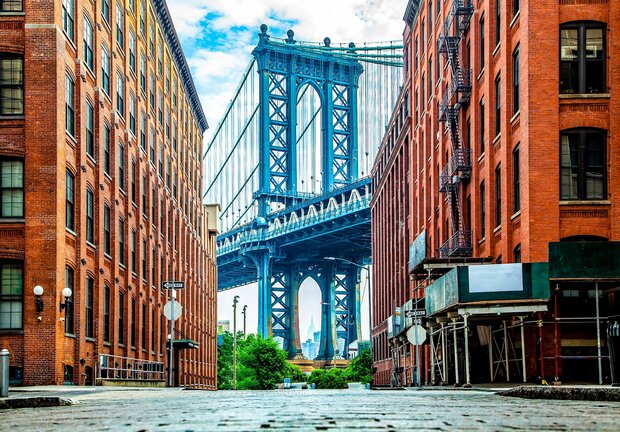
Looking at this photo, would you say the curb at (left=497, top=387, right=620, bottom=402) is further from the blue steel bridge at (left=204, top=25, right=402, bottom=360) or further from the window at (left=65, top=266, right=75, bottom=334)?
the blue steel bridge at (left=204, top=25, right=402, bottom=360)

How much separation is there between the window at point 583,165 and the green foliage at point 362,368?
269ft

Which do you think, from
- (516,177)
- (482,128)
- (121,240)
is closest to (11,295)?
(121,240)

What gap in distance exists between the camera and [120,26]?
48.2m

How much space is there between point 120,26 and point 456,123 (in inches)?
632

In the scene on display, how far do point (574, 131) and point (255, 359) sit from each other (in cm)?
8087

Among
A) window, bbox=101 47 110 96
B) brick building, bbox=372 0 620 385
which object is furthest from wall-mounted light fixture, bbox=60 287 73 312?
window, bbox=101 47 110 96

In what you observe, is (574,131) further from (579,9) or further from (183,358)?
(183,358)

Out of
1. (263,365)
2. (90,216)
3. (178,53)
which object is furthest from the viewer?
(263,365)

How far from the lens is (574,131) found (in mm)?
32156

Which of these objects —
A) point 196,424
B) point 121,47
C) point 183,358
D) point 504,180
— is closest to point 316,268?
point 183,358

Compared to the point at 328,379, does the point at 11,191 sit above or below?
above

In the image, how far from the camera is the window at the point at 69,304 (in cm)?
3422

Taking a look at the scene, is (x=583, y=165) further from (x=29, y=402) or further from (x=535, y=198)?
(x=29, y=402)

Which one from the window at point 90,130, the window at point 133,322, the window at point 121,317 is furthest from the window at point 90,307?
the window at point 133,322
